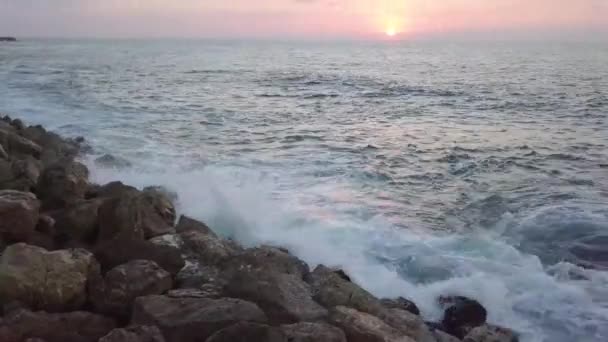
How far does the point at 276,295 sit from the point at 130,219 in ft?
6.39

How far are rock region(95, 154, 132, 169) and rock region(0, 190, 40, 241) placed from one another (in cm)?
626

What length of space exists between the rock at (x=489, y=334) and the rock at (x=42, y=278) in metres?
3.45

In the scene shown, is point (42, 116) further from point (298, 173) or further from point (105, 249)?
point (105, 249)

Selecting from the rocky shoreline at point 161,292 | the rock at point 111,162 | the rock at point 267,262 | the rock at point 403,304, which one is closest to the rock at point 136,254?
the rocky shoreline at point 161,292

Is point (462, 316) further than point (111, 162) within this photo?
No

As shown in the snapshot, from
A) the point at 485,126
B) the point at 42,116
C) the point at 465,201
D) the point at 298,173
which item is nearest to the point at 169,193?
the point at 298,173

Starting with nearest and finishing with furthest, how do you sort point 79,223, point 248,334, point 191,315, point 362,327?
point 248,334
point 191,315
point 362,327
point 79,223

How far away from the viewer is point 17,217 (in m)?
5.54

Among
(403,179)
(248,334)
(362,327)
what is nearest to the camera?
(248,334)

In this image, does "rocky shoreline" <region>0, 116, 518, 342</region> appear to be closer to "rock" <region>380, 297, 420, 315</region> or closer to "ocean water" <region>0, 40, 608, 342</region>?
"rock" <region>380, 297, 420, 315</region>

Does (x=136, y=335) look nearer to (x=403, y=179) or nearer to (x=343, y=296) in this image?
(x=343, y=296)

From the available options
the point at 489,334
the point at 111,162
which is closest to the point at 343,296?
the point at 489,334

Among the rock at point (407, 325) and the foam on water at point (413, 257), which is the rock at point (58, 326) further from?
the foam on water at point (413, 257)

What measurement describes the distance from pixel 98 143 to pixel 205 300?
36.0 ft
